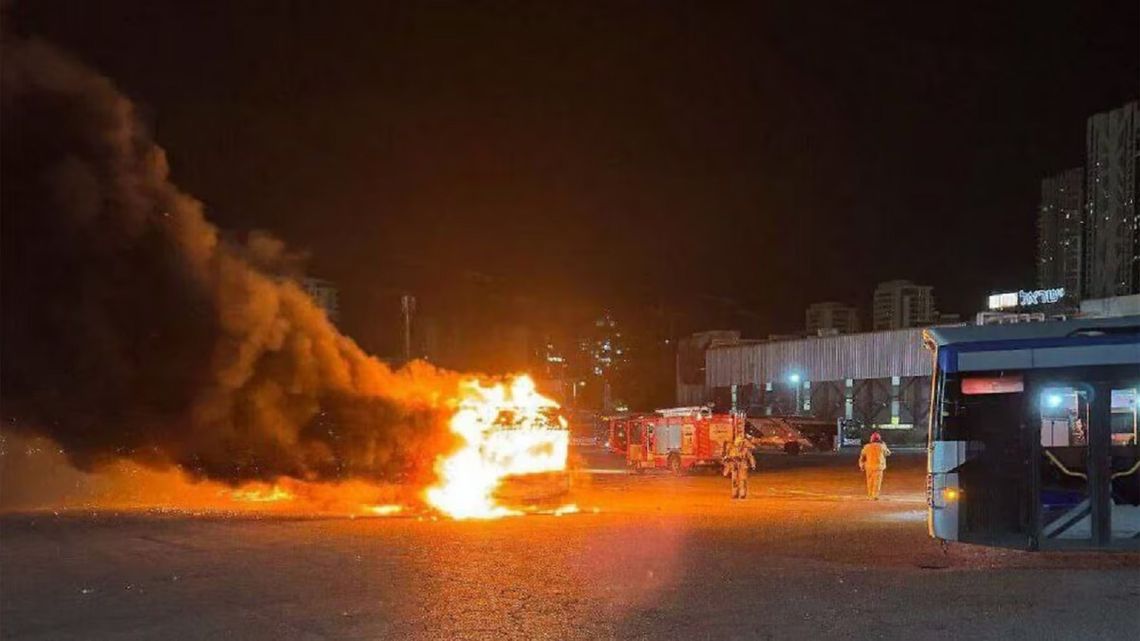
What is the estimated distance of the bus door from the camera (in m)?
12.2

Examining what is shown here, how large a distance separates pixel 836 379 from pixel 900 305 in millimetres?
39448

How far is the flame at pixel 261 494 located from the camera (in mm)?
23000

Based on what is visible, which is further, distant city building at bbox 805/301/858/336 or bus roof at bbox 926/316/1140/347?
distant city building at bbox 805/301/858/336

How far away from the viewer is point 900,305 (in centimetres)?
10275

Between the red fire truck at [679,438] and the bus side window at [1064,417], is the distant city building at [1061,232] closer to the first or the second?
the red fire truck at [679,438]

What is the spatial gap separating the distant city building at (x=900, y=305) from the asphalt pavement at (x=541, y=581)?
83.8m

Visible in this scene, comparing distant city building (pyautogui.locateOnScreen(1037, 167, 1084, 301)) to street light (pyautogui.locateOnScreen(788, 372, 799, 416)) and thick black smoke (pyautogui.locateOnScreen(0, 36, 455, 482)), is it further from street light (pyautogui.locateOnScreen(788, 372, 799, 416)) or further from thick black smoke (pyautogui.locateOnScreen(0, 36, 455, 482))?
thick black smoke (pyautogui.locateOnScreen(0, 36, 455, 482))

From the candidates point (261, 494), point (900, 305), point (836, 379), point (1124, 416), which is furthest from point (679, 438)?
point (900, 305)

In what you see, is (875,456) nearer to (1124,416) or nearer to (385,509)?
(385,509)

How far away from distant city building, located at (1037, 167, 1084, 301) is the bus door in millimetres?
61051

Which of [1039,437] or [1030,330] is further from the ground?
[1030,330]

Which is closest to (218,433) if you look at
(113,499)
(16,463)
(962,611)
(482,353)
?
(113,499)

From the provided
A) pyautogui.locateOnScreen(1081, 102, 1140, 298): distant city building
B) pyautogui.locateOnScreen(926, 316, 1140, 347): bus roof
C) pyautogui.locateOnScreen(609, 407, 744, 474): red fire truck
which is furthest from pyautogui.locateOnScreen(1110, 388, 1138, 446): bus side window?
pyautogui.locateOnScreen(1081, 102, 1140, 298): distant city building

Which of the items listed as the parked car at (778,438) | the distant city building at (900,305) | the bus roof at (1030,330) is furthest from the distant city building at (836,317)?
the bus roof at (1030,330)
